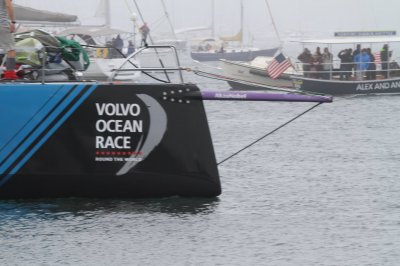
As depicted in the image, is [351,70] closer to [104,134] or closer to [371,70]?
[371,70]

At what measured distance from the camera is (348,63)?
35594 millimetres

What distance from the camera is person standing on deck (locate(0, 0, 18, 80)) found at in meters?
12.5

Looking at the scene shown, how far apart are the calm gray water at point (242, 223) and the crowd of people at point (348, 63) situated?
17974 mm

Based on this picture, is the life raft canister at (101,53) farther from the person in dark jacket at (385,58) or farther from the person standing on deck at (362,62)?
the person in dark jacket at (385,58)

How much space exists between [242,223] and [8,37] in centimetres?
369

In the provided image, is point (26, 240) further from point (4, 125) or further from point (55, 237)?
point (4, 125)

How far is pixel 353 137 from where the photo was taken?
2239 cm

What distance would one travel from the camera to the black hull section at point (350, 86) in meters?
35.5

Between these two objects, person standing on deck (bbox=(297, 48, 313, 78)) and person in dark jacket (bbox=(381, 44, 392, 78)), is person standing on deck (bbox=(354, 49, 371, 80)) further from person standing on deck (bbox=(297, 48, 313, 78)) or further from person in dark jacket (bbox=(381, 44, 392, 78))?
person standing on deck (bbox=(297, 48, 313, 78))

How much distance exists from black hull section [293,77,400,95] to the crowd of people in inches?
14.7

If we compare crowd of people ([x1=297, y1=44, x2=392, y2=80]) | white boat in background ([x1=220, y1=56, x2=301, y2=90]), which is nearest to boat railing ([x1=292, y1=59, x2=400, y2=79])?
crowd of people ([x1=297, y1=44, x2=392, y2=80])

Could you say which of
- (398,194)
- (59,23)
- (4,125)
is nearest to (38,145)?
(4,125)

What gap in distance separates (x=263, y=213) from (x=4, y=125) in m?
3.42

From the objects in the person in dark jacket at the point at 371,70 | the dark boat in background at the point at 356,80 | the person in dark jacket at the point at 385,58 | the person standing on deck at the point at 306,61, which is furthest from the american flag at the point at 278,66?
the person in dark jacket at the point at 385,58
